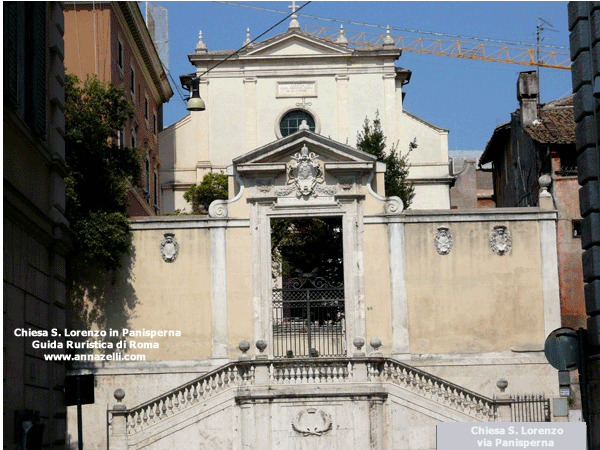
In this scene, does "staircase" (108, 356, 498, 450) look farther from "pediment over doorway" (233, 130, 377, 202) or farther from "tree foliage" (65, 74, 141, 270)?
"pediment over doorway" (233, 130, 377, 202)

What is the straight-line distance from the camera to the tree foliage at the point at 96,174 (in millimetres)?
26625

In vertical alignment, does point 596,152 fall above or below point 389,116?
below

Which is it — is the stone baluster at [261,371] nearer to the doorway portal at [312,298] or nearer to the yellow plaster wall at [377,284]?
the doorway portal at [312,298]

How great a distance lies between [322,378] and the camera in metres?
25.5

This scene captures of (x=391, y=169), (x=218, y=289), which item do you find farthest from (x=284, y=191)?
(x=391, y=169)

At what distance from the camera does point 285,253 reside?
104ft

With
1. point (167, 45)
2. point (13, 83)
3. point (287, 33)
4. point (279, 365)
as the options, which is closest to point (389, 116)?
point (287, 33)

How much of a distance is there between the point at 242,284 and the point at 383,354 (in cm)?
420

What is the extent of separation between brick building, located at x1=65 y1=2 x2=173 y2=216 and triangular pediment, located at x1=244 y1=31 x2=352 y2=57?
16.7 ft

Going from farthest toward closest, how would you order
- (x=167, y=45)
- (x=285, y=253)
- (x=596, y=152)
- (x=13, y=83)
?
(x=167, y=45) → (x=285, y=253) → (x=13, y=83) → (x=596, y=152)

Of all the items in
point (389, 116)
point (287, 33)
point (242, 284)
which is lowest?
point (242, 284)

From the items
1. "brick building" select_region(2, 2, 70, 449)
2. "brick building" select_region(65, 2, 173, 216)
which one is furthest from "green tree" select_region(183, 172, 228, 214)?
"brick building" select_region(2, 2, 70, 449)

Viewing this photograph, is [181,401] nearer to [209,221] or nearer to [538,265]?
[209,221]

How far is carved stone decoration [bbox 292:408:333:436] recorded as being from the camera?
→ 82.6ft
